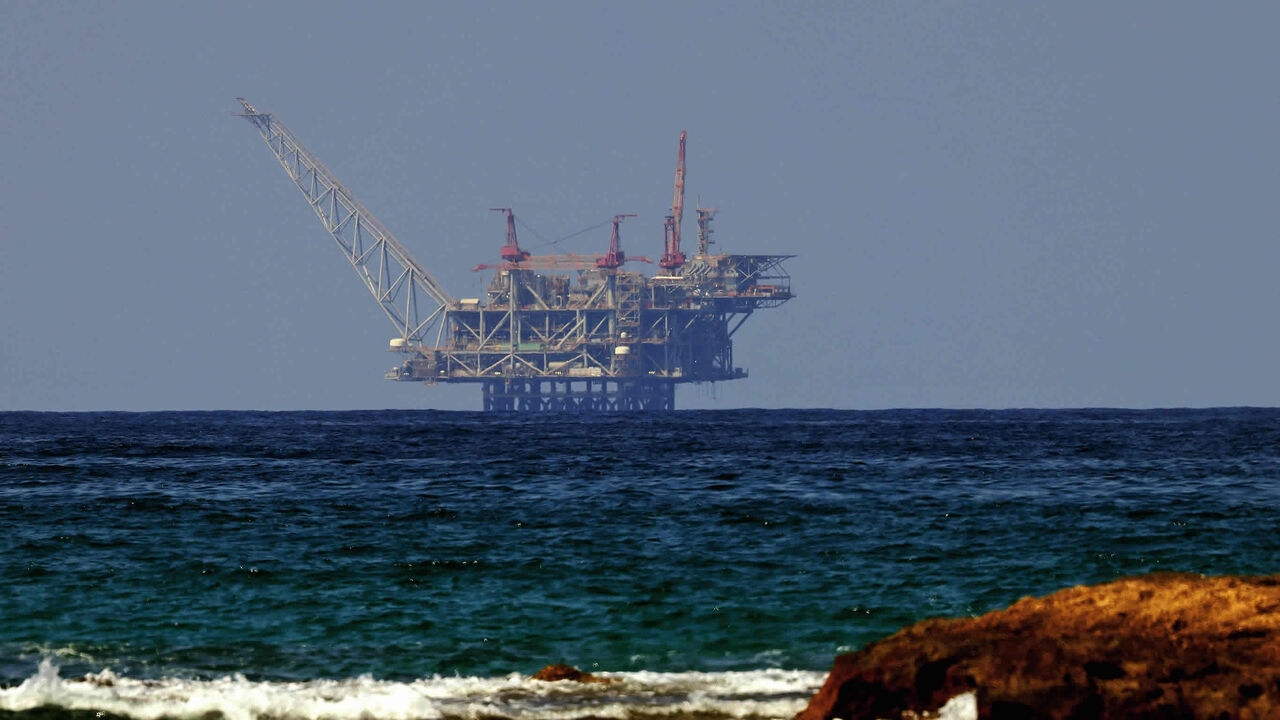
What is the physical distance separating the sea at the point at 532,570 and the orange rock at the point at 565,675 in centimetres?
14

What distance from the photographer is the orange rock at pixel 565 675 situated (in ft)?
49.2

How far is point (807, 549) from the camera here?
26.5 m

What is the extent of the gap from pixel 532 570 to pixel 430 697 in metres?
9.63

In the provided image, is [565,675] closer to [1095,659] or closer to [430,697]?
[430,697]

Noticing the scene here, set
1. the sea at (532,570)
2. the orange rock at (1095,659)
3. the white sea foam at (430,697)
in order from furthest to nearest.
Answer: the sea at (532,570) → the white sea foam at (430,697) → the orange rock at (1095,659)

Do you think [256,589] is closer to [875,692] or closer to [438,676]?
[438,676]

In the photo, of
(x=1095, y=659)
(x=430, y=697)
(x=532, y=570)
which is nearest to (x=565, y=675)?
(x=430, y=697)

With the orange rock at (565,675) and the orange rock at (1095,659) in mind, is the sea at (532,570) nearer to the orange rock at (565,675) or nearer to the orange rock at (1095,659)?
the orange rock at (565,675)

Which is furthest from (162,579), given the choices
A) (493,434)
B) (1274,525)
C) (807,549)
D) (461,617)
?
(493,434)

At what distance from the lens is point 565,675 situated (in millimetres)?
15094

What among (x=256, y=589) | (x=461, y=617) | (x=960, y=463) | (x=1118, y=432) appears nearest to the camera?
(x=461, y=617)

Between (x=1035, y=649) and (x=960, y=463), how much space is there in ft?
140

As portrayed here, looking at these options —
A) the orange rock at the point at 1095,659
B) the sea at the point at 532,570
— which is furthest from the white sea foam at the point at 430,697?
the orange rock at the point at 1095,659

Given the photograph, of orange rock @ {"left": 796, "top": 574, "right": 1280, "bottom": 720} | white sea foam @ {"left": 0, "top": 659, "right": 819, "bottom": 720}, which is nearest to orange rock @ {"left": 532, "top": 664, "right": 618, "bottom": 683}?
white sea foam @ {"left": 0, "top": 659, "right": 819, "bottom": 720}
